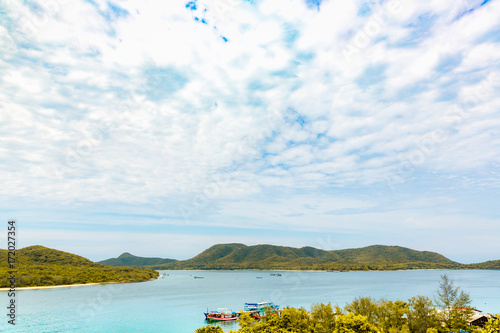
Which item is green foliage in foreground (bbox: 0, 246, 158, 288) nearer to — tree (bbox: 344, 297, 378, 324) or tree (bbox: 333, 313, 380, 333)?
tree (bbox: 344, 297, 378, 324)

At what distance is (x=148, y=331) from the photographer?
212 feet

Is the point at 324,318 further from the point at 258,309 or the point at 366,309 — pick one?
the point at 258,309

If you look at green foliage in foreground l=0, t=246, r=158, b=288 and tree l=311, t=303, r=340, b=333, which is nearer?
tree l=311, t=303, r=340, b=333

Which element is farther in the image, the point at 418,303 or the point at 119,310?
the point at 119,310

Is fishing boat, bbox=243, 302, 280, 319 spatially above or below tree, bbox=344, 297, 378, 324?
below

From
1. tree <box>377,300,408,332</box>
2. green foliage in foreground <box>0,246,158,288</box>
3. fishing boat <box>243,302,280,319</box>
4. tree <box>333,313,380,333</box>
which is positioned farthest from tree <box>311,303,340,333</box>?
green foliage in foreground <box>0,246,158,288</box>

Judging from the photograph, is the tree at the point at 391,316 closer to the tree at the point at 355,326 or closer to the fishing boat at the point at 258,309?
the tree at the point at 355,326

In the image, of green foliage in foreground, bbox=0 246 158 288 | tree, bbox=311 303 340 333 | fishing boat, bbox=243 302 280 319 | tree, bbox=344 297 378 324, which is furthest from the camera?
green foliage in foreground, bbox=0 246 158 288

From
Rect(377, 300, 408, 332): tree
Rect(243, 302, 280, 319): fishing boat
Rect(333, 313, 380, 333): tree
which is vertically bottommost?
Rect(243, 302, 280, 319): fishing boat

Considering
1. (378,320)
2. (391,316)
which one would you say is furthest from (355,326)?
(391,316)

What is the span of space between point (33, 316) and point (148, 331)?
119 feet

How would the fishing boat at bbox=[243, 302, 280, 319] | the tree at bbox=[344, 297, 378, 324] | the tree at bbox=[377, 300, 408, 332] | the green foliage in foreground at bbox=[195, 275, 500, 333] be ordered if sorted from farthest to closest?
the fishing boat at bbox=[243, 302, 280, 319] < the tree at bbox=[344, 297, 378, 324] < the tree at bbox=[377, 300, 408, 332] < the green foliage in foreground at bbox=[195, 275, 500, 333]

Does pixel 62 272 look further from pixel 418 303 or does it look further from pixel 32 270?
pixel 418 303

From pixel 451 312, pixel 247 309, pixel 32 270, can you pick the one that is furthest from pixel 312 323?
pixel 32 270
